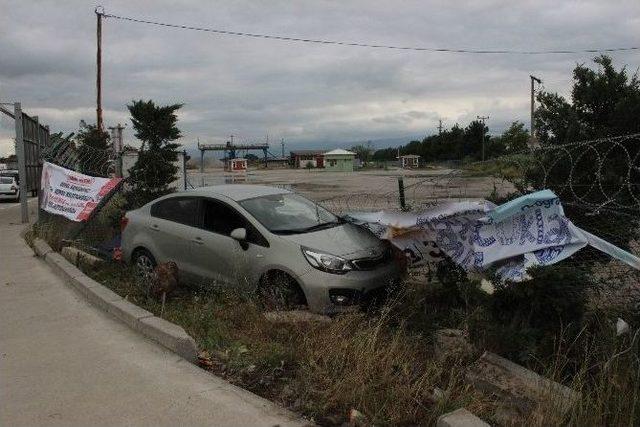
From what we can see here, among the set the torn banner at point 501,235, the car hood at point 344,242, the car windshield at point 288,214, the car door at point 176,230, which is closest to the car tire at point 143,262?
the car door at point 176,230

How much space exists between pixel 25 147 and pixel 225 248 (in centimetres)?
1282

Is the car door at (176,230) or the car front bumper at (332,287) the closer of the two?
the car front bumper at (332,287)

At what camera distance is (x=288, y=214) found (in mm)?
7258

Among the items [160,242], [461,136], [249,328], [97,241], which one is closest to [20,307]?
[160,242]

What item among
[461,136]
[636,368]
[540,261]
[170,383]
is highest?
[461,136]

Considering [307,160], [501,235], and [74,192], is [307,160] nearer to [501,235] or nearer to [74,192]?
[74,192]

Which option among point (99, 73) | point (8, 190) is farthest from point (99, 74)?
point (8, 190)

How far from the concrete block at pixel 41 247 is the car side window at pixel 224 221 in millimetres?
4435

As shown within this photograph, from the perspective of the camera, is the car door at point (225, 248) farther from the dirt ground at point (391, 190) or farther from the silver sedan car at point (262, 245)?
the dirt ground at point (391, 190)

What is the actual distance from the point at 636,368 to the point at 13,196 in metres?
32.1

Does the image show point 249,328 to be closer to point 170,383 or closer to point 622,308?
point 170,383

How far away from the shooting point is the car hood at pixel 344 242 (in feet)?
20.7

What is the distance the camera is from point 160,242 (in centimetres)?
788

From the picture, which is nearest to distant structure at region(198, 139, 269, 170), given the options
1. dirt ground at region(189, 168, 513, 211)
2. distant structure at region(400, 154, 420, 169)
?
distant structure at region(400, 154, 420, 169)
